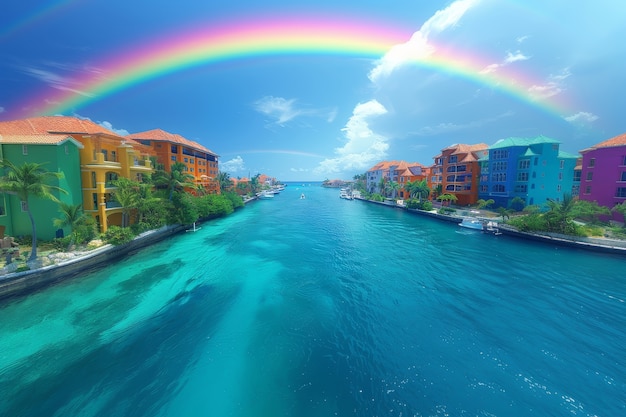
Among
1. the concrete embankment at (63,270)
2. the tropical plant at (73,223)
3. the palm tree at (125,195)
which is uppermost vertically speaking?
the palm tree at (125,195)

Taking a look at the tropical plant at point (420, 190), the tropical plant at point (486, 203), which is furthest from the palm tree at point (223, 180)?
the tropical plant at point (486, 203)

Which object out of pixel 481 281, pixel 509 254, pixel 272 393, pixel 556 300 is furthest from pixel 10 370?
pixel 509 254

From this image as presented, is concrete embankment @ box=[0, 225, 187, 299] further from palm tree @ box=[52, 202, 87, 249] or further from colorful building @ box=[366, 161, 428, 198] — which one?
colorful building @ box=[366, 161, 428, 198]

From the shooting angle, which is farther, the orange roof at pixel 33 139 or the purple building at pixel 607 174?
the purple building at pixel 607 174

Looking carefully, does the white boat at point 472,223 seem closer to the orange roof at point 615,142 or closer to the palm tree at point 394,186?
the orange roof at point 615,142

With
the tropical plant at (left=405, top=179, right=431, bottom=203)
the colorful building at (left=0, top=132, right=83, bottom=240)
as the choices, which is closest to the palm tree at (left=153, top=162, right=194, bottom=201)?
the colorful building at (left=0, top=132, right=83, bottom=240)

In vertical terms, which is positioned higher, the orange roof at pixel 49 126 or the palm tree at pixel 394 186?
the orange roof at pixel 49 126

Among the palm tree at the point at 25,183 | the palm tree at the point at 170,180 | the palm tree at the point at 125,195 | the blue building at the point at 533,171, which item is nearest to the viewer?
the palm tree at the point at 25,183

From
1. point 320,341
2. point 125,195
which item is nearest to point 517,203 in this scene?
point 320,341
